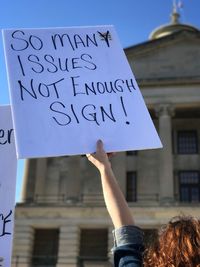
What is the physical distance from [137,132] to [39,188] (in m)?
34.8

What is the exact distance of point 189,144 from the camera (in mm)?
39781

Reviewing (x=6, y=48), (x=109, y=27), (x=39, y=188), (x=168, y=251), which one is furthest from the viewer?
(x=39, y=188)

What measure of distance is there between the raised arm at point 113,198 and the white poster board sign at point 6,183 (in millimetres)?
1208

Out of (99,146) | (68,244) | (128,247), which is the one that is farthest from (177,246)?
(68,244)

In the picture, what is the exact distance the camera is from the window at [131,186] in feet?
125

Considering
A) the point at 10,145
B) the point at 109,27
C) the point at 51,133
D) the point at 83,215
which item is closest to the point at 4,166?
the point at 10,145

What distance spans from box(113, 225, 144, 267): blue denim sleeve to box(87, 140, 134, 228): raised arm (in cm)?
13

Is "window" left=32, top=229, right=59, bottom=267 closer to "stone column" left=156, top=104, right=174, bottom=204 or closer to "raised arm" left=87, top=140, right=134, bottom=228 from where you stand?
"stone column" left=156, top=104, right=174, bottom=204

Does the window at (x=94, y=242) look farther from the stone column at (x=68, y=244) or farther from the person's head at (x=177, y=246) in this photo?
the person's head at (x=177, y=246)

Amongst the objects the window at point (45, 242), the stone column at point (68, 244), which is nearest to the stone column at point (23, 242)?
the window at point (45, 242)

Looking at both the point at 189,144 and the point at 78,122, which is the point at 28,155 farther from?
the point at 189,144

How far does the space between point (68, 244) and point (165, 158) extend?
9401 mm

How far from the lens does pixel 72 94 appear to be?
14.3 feet

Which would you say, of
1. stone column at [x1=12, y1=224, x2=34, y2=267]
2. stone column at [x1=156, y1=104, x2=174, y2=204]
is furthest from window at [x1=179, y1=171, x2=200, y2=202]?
stone column at [x1=12, y1=224, x2=34, y2=267]
